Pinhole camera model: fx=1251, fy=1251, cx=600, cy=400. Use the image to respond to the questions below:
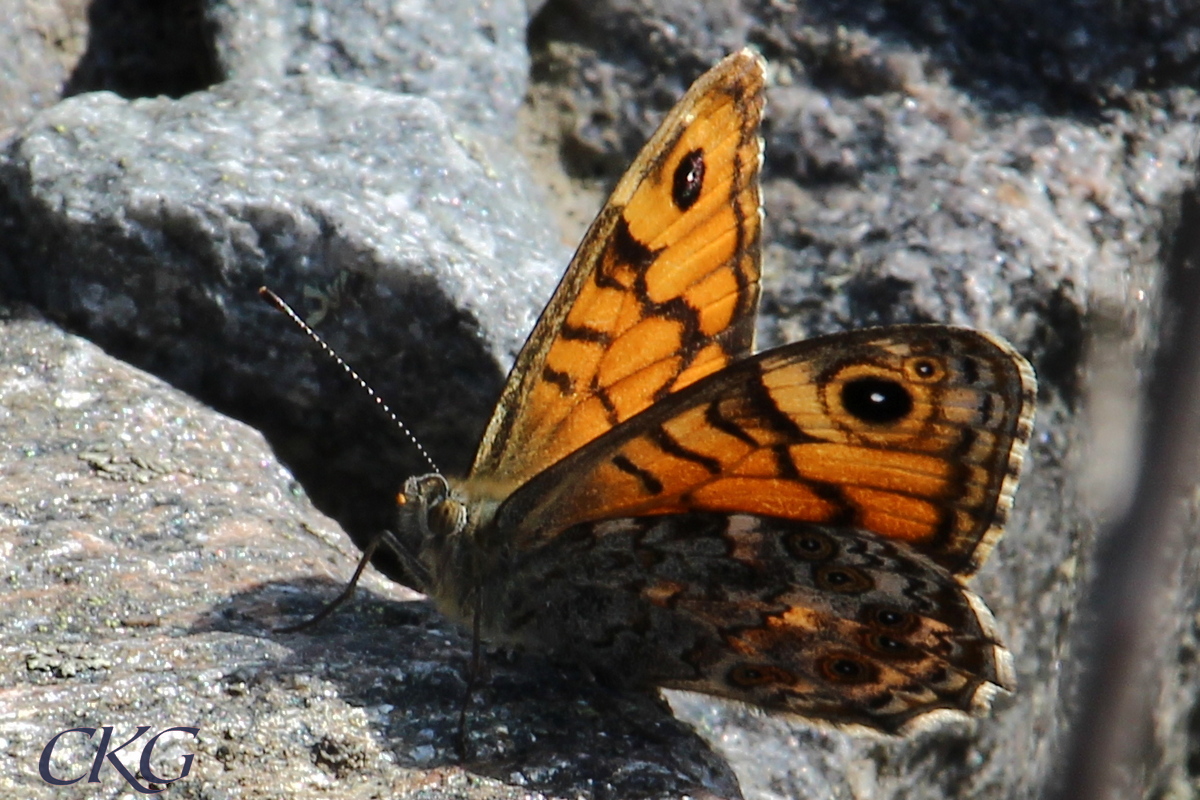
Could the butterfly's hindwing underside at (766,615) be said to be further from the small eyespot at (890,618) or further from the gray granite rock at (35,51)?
the gray granite rock at (35,51)

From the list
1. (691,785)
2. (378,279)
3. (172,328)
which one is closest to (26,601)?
(172,328)

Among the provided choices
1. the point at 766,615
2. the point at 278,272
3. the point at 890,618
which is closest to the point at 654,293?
the point at 766,615

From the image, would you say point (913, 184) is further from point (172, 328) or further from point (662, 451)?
point (172, 328)

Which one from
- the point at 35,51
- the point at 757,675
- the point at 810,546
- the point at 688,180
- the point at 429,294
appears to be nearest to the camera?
the point at 810,546

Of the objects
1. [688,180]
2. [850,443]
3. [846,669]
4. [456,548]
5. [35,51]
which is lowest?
[456,548]

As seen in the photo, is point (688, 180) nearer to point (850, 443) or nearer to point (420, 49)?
point (850, 443)
